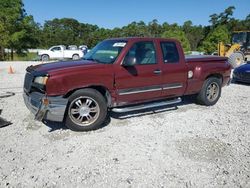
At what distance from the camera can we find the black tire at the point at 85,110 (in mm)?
5043

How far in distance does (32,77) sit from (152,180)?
3.10m

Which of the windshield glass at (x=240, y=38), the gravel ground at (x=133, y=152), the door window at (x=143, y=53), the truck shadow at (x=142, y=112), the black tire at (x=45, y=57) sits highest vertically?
the windshield glass at (x=240, y=38)

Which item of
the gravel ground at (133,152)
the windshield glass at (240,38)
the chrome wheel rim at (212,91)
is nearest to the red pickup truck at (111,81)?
the gravel ground at (133,152)

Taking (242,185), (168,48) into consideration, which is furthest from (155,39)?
(242,185)

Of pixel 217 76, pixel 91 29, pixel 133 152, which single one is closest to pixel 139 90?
pixel 133 152

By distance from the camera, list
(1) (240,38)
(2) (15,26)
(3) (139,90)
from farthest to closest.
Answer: (2) (15,26) → (1) (240,38) → (3) (139,90)

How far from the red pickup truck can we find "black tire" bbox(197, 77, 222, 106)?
27 cm

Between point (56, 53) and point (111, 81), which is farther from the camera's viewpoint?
point (56, 53)

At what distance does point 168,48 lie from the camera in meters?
6.28

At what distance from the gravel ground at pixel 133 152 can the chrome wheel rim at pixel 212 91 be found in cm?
101

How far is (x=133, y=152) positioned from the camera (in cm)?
432

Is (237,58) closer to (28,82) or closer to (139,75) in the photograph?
(139,75)

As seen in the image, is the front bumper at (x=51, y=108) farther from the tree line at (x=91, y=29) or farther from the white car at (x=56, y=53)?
the white car at (x=56, y=53)

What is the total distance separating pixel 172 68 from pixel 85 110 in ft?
7.69
